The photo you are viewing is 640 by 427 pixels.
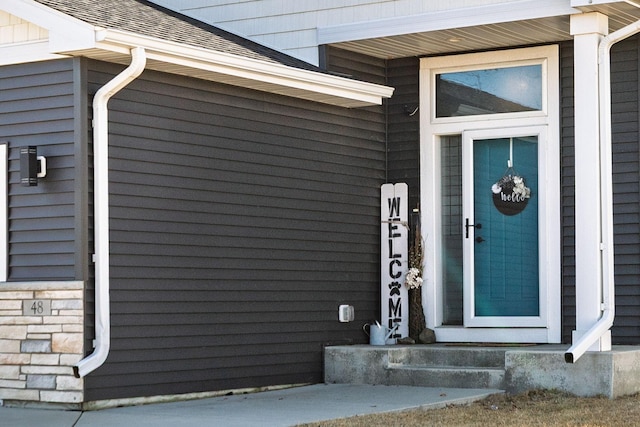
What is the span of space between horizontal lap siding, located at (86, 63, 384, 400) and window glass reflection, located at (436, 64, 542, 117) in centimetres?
70

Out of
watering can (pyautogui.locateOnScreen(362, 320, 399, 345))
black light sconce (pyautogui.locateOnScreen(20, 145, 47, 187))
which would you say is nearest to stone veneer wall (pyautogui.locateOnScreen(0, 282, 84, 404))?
black light sconce (pyautogui.locateOnScreen(20, 145, 47, 187))

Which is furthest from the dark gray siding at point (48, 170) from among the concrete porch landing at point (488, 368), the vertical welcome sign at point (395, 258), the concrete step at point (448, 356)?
the vertical welcome sign at point (395, 258)

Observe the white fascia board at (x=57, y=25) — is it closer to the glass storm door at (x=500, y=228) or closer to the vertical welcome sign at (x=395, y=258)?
the vertical welcome sign at (x=395, y=258)

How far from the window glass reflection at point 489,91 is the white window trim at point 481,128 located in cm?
6

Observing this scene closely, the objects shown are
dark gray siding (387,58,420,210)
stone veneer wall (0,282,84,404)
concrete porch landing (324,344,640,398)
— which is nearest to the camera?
stone veneer wall (0,282,84,404)

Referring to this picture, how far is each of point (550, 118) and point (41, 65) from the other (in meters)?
4.48

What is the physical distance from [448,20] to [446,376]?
2.96 meters

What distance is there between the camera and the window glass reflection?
32.9ft

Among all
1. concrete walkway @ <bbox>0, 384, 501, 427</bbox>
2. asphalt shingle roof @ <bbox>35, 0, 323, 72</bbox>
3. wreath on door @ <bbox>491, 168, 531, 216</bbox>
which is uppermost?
asphalt shingle roof @ <bbox>35, 0, 323, 72</bbox>

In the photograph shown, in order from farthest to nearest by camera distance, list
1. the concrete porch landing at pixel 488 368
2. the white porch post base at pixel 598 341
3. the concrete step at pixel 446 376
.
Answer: the concrete step at pixel 446 376 → the white porch post base at pixel 598 341 → the concrete porch landing at pixel 488 368

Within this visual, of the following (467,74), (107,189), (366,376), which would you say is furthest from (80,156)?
(467,74)

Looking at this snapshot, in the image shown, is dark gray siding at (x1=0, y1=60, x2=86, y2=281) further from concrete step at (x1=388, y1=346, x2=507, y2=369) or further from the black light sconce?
concrete step at (x1=388, y1=346, x2=507, y2=369)

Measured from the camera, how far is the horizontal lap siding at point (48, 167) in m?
7.85

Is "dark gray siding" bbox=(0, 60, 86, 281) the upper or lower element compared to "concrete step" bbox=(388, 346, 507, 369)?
upper
